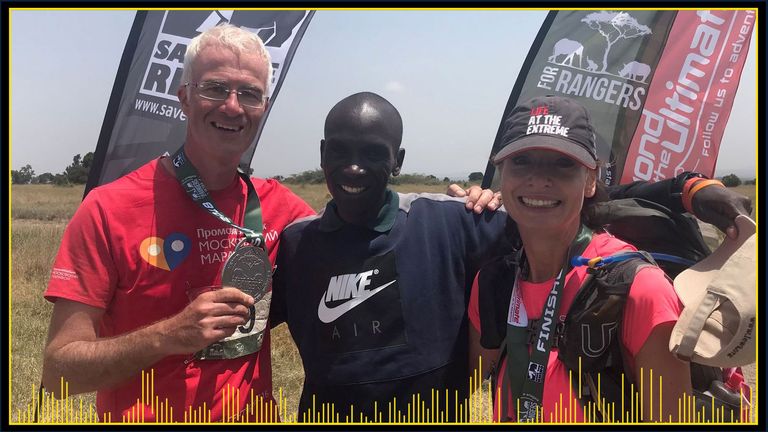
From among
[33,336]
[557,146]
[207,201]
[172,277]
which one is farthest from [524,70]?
[33,336]

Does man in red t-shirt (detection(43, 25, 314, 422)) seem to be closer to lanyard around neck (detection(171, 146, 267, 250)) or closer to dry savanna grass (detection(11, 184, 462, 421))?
lanyard around neck (detection(171, 146, 267, 250))

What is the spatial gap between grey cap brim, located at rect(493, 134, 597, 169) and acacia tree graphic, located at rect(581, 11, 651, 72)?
5.41m

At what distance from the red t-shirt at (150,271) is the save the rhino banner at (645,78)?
4.62 meters

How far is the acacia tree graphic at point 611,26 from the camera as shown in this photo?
23.8 feet

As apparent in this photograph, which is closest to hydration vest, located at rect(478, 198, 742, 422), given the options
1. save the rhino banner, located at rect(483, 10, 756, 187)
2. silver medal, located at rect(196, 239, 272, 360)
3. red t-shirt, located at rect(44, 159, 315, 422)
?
silver medal, located at rect(196, 239, 272, 360)

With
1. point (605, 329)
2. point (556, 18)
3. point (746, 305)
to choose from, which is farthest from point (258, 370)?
point (556, 18)

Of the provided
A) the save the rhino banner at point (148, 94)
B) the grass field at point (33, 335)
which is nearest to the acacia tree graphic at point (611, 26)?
the grass field at point (33, 335)

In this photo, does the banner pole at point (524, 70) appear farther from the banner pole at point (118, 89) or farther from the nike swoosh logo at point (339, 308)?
the banner pole at point (118, 89)

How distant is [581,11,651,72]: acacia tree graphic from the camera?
727 cm

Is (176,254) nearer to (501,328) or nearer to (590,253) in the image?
(501,328)

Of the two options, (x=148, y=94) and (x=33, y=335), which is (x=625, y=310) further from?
(x=33, y=335)

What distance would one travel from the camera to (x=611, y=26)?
24.0 ft

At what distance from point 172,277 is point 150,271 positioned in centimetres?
11

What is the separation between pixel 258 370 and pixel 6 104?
2007mm
